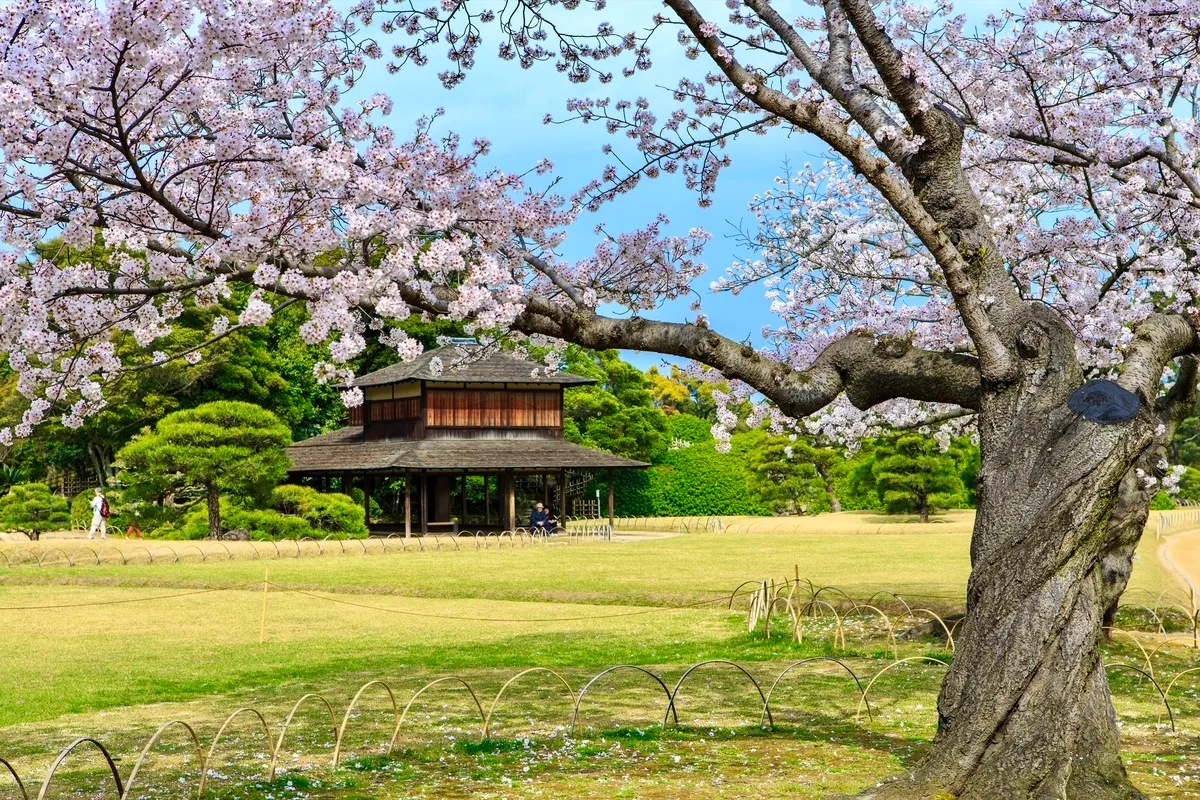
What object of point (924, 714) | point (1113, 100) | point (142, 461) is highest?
point (1113, 100)

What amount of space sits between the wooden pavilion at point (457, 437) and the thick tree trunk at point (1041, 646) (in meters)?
25.4

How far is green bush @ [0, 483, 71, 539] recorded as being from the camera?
3067 centimetres

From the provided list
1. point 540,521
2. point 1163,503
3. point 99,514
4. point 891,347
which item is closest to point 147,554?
point 99,514

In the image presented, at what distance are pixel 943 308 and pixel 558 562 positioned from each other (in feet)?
46.3

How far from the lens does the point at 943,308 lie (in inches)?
403

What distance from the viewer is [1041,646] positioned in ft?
18.1

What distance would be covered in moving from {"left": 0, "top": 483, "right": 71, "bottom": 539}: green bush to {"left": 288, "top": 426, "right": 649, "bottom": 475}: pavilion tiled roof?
7086 mm

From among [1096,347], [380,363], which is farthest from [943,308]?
[380,363]

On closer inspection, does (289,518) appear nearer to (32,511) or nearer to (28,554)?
(28,554)

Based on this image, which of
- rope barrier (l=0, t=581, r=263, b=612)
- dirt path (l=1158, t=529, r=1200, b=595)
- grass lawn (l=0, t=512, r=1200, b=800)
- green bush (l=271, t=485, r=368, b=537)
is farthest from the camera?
green bush (l=271, t=485, r=368, b=537)

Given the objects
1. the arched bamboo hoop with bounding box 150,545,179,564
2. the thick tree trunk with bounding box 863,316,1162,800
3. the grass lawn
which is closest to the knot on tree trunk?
the thick tree trunk with bounding box 863,316,1162,800

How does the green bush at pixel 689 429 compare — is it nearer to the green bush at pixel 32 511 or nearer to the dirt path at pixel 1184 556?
the dirt path at pixel 1184 556

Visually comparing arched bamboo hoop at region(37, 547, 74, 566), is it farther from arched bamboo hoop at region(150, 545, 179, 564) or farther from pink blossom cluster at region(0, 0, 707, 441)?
pink blossom cluster at region(0, 0, 707, 441)

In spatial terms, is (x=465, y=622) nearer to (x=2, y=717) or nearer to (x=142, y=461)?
(x=2, y=717)
